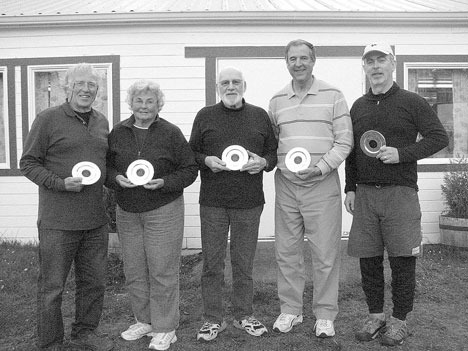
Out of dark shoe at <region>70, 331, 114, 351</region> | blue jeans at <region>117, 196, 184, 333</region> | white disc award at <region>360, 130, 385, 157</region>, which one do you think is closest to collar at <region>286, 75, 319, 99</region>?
white disc award at <region>360, 130, 385, 157</region>

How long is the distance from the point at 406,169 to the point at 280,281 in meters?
1.26

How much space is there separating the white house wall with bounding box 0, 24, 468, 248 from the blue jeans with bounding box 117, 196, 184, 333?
2.88m

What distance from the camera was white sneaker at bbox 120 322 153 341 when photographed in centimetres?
363

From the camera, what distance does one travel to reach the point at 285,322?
3.72m

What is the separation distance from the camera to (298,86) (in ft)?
11.9

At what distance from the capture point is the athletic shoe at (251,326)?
3635 millimetres

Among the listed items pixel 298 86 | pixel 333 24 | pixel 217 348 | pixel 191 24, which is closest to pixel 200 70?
pixel 191 24

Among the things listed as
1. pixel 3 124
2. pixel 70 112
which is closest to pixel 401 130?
pixel 70 112

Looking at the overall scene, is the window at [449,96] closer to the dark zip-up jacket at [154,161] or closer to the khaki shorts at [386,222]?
the khaki shorts at [386,222]

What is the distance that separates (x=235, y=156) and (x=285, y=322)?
1349mm

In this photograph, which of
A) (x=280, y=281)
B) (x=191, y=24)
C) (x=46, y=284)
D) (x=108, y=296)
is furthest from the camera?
(x=191, y=24)

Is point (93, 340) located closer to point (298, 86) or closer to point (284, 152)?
point (284, 152)

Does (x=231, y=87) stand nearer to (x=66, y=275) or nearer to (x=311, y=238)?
(x=311, y=238)

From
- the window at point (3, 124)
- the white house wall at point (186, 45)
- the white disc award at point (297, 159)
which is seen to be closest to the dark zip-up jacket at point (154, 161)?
the white disc award at point (297, 159)
